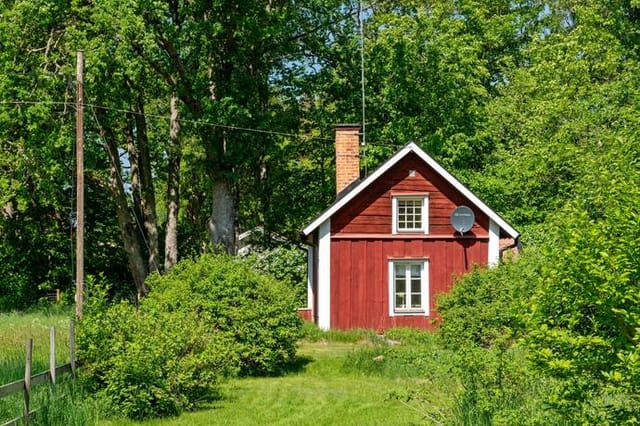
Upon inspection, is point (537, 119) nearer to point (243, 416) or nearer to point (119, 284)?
point (119, 284)

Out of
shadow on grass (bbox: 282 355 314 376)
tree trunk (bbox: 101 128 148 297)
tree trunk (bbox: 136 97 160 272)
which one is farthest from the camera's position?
tree trunk (bbox: 136 97 160 272)

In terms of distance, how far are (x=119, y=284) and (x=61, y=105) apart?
1138 cm

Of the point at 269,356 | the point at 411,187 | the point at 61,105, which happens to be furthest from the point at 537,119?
the point at 269,356

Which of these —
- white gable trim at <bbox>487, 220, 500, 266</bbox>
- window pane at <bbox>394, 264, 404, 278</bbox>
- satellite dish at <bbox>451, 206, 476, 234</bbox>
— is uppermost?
satellite dish at <bbox>451, 206, 476, 234</bbox>

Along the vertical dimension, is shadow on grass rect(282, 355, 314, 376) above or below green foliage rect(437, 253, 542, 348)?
below

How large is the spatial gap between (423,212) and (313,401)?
1270 cm

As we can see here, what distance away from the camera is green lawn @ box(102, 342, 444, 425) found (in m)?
13.5

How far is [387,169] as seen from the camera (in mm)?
26453

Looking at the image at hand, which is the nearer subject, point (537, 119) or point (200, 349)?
point (200, 349)

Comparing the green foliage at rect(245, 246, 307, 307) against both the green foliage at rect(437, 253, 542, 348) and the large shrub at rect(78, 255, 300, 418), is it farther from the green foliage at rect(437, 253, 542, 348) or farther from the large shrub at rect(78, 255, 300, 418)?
the green foliage at rect(437, 253, 542, 348)

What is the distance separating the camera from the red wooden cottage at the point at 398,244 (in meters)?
26.5

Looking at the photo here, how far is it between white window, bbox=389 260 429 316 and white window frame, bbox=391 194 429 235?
0.91 metres

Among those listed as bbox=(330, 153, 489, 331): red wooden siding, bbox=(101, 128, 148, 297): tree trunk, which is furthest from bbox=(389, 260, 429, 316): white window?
bbox=(101, 128, 148, 297): tree trunk

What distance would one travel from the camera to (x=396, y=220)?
88.1 feet
